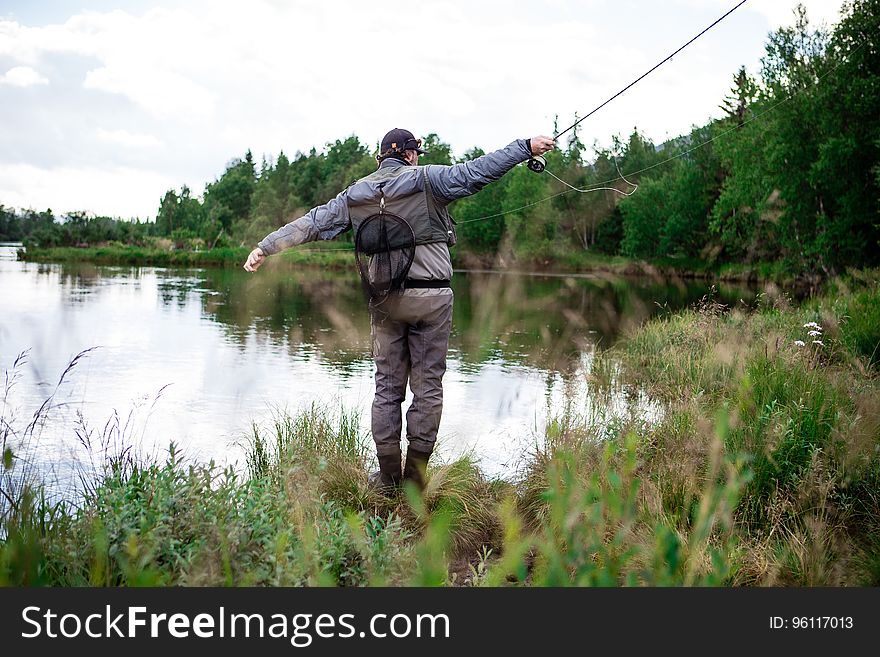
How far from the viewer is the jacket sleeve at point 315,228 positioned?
4.68 metres

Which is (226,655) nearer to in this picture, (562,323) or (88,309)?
(562,323)

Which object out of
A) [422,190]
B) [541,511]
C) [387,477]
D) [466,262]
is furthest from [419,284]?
[466,262]

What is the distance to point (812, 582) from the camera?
3398 mm

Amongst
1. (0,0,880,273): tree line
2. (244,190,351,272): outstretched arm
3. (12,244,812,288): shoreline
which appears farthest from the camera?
(12,244,812,288): shoreline

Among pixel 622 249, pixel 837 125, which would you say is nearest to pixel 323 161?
pixel 622 249

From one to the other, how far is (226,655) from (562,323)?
16129mm

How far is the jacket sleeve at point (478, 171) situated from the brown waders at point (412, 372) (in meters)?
0.59

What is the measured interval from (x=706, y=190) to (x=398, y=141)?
49096 mm

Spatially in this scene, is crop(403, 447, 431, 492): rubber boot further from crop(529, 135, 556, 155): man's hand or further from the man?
crop(529, 135, 556, 155): man's hand

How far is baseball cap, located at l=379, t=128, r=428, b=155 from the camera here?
189 inches

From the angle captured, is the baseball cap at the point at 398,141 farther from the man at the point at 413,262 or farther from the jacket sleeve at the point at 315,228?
the jacket sleeve at the point at 315,228

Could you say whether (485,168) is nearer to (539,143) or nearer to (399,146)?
(539,143)

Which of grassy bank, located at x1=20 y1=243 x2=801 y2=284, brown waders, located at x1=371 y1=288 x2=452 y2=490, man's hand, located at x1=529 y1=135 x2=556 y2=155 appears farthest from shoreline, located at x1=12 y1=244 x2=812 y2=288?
man's hand, located at x1=529 y1=135 x2=556 y2=155

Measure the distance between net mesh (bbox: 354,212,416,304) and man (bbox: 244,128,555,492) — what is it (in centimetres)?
5
